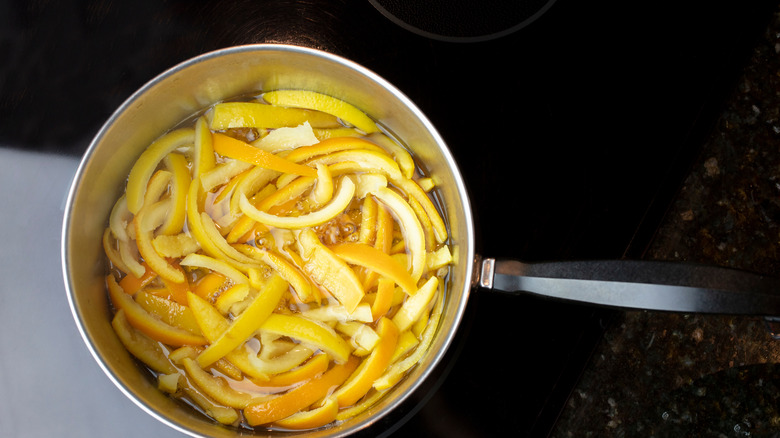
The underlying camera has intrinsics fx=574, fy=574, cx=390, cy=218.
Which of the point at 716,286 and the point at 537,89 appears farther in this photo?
the point at 537,89

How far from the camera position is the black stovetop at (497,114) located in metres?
0.93

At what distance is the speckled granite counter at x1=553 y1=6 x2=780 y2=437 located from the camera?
99cm

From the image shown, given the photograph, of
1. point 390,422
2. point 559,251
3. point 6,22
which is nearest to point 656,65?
point 559,251

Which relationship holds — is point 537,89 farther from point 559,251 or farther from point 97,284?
point 97,284

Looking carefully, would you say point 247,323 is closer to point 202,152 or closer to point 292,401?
point 292,401

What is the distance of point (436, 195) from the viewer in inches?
37.3

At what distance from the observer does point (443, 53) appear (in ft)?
3.13

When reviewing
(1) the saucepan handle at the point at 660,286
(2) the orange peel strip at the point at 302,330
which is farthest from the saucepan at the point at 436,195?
(2) the orange peel strip at the point at 302,330

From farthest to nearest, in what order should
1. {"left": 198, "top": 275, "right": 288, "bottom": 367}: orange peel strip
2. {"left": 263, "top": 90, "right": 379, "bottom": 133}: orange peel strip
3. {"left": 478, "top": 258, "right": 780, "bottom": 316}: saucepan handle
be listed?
{"left": 263, "top": 90, "right": 379, "bottom": 133}: orange peel strip → {"left": 198, "top": 275, "right": 288, "bottom": 367}: orange peel strip → {"left": 478, "top": 258, "right": 780, "bottom": 316}: saucepan handle

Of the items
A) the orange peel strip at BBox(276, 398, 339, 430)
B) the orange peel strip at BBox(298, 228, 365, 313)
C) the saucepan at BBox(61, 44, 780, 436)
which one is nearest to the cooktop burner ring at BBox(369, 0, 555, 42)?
the saucepan at BBox(61, 44, 780, 436)

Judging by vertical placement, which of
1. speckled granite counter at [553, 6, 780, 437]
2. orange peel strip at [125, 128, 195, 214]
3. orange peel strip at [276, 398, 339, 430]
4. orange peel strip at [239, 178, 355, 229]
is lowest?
speckled granite counter at [553, 6, 780, 437]

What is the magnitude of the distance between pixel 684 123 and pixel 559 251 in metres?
0.31

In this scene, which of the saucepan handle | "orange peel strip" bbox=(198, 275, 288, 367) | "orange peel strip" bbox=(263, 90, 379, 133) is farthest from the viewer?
"orange peel strip" bbox=(263, 90, 379, 133)

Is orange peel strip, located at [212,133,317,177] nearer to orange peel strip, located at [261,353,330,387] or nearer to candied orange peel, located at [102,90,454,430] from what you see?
candied orange peel, located at [102,90,454,430]
